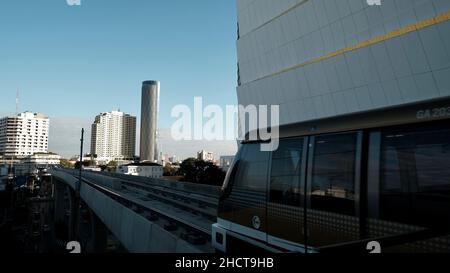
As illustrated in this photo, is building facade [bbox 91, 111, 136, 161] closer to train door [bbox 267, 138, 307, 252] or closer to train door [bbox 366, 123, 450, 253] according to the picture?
train door [bbox 267, 138, 307, 252]

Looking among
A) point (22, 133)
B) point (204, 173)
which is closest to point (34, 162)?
point (22, 133)

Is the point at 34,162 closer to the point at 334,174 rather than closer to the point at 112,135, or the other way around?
the point at 112,135

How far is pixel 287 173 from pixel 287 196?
343mm

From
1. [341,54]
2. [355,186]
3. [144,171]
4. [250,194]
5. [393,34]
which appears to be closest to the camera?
[355,186]

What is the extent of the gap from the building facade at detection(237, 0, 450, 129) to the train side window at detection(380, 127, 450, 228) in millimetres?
12246

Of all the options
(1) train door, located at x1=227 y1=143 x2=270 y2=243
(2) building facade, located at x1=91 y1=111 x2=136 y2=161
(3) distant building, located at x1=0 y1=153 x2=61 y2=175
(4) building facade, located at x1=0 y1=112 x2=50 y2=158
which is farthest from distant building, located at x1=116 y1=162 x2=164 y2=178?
(2) building facade, located at x1=91 y1=111 x2=136 y2=161

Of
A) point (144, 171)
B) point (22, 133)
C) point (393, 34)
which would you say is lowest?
point (144, 171)

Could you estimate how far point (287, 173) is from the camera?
199 inches

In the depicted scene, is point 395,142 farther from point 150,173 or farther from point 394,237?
point 150,173

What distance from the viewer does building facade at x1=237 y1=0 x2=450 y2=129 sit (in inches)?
789

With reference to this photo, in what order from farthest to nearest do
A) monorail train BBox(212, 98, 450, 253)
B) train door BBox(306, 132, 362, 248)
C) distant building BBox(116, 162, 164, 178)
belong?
1. distant building BBox(116, 162, 164, 178)
2. train door BBox(306, 132, 362, 248)
3. monorail train BBox(212, 98, 450, 253)

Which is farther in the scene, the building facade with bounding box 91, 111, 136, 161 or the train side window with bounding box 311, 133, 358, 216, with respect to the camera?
the building facade with bounding box 91, 111, 136, 161

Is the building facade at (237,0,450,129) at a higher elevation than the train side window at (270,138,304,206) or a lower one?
higher

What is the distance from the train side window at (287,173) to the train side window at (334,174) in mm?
310
